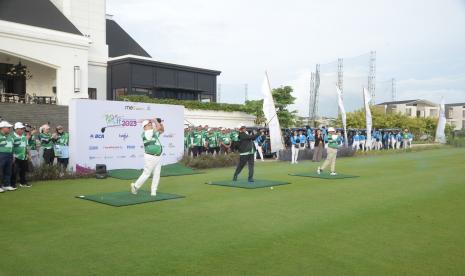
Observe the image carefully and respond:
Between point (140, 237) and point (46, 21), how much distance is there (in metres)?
28.5

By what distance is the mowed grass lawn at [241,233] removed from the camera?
17.7 feet

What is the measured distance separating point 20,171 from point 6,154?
122cm

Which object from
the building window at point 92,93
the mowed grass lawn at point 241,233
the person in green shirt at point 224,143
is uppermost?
the building window at point 92,93

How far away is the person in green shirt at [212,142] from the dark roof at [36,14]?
15.5 m

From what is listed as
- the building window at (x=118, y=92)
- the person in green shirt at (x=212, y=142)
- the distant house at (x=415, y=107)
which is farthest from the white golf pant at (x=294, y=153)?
the distant house at (x=415, y=107)

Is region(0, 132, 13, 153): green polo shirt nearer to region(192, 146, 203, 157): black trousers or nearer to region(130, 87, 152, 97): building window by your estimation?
region(192, 146, 203, 157): black trousers

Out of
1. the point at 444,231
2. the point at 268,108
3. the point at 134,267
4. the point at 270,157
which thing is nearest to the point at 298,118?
the point at 270,157

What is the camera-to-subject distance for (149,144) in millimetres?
10703

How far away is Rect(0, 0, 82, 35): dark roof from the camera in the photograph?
29.0 meters

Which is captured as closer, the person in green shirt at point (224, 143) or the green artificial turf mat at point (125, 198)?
the green artificial turf mat at point (125, 198)

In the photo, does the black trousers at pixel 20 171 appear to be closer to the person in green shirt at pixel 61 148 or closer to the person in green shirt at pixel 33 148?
the person in green shirt at pixel 33 148

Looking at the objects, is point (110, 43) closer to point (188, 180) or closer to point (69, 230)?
point (188, 180)

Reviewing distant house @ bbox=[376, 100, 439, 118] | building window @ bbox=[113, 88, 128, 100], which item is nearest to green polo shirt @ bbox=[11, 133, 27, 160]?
building window @ bbox=[113, 88, 128, 100]

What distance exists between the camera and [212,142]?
75.1ft
